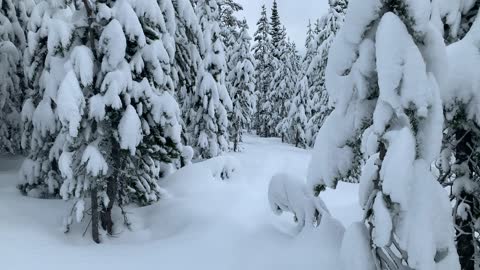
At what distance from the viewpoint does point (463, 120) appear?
4.91 m

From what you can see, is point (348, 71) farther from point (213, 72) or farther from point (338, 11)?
point (338, 11)

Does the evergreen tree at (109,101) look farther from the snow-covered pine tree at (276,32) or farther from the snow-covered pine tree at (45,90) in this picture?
the snow-covered pine tree at (276,32)

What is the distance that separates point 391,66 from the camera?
4.09 metres

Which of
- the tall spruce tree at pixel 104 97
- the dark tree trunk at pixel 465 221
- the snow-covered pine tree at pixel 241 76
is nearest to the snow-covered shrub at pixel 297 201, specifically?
the dark tree trunk at pixel 465 221

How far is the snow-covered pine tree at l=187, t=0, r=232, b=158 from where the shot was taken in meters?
19.7

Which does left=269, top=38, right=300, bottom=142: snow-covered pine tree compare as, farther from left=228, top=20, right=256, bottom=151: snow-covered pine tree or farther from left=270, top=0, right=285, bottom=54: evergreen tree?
left=228, top=20, right=256, bottom=151: snow-covered pine tree

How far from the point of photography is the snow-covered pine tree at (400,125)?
4.02 metres

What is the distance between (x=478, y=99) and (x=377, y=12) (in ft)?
5.03

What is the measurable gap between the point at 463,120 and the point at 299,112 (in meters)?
35.2

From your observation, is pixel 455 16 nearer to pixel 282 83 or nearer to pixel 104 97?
pixel 104 97

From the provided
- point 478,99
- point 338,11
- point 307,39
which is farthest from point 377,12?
point 307,39

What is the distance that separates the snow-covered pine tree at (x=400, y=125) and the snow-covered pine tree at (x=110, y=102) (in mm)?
5466

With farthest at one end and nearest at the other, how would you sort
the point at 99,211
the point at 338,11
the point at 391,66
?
the point at 338,11
the point at 99,211
the point at 391,66

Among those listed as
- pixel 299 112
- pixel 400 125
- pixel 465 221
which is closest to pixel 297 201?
pixel 465 221
